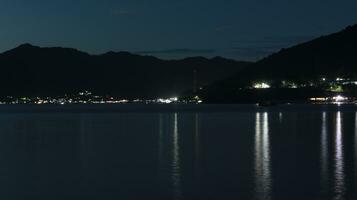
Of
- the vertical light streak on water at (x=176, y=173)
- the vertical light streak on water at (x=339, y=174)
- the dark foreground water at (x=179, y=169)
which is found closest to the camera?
the vertical light streak on water at (x=339, y=174)

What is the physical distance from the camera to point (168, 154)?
37.1 metres

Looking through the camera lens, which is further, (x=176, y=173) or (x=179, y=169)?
(x=179, y=169)

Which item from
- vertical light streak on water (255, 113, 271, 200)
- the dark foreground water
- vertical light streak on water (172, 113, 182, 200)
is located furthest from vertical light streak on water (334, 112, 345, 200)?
vertical light streak on water (172, 113, 182, 200)

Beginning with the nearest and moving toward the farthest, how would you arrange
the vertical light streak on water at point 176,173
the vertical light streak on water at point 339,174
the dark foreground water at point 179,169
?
1. the vertical light streak on water at point 339,174
2. the vertical light streak on water at point 176,173
3. the dark foreground water at point 179,169

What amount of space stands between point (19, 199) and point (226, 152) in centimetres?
1812

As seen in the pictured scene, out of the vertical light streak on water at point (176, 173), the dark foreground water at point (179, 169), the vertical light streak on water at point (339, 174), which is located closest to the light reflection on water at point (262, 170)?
the dark foreground water at point (179, 169)

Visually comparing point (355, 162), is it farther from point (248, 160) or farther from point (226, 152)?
point (226, 152)

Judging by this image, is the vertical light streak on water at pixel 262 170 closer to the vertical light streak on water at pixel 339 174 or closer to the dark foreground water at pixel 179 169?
the dark foreground water at pixel 179 169

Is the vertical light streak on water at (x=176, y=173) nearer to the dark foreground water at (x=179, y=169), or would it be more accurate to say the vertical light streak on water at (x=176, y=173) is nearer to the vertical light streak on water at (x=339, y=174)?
the dark foreground water at (x=179, y=169)

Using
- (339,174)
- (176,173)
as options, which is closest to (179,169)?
(176,173)

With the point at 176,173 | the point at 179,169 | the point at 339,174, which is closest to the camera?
the point at 339,174

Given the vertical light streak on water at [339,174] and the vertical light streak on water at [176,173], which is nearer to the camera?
the vertical light streak on water at [339,174]

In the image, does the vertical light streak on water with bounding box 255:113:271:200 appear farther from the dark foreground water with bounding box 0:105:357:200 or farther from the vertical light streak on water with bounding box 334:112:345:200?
the vertical light streak on water with bounding box 334:112:345:200

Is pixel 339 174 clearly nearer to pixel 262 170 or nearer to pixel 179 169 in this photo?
pixel 262 170
